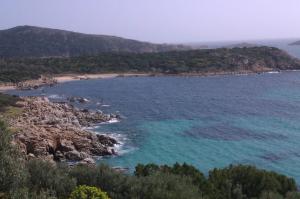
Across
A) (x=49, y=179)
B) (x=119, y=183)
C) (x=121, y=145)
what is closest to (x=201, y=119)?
(x=121, y=145)

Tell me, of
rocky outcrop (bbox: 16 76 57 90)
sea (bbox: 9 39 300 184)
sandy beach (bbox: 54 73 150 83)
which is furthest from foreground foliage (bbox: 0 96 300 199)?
sandy beach (bbox: 54 73 150 83)

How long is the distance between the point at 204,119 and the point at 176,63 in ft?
237

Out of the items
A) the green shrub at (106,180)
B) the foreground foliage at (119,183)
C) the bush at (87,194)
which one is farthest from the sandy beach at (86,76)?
the bush at (87,194)

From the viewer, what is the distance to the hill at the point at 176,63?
Result: 128875 mm

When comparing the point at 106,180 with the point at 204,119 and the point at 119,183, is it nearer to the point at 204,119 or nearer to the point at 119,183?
the point at 119,183

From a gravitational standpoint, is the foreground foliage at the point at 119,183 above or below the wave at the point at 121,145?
above

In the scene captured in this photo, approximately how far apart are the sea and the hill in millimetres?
16101

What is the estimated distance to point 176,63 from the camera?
135125 millimetres

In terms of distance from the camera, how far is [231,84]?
105 metres

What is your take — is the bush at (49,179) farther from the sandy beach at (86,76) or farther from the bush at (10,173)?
the sandy beach at (86,76)

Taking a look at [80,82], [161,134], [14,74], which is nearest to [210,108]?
[161,134]

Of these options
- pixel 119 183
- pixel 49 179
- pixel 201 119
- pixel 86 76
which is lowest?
pixel 201 119

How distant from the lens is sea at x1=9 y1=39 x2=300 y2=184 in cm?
4522

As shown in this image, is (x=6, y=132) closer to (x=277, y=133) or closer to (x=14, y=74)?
(x=277, y=133)
